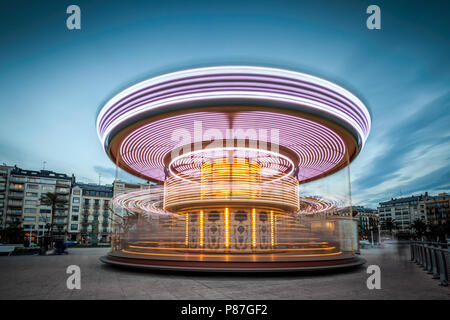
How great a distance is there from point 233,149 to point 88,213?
8324 centimetres

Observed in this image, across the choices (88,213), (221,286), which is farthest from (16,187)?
(221,286)

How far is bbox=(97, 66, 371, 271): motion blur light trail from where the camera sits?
37.0ft

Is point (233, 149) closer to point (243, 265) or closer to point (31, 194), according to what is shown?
point (243, 265)

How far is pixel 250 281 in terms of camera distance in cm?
991

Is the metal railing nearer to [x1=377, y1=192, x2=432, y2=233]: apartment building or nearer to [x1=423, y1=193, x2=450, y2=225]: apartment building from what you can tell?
[x1=423, y1=193, x2=450, y2=225]: apartment building

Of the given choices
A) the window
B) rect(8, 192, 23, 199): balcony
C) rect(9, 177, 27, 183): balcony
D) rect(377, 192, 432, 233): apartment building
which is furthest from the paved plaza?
rect(377, 192, 432, 233): apartment building

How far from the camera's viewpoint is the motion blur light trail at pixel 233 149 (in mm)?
11266

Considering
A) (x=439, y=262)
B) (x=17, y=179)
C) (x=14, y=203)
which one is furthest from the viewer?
(x=17, y=179)

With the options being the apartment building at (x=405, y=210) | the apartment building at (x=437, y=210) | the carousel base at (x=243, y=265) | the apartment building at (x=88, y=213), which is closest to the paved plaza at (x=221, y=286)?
the carousel base at (x=243, y=265)

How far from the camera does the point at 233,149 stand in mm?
15312

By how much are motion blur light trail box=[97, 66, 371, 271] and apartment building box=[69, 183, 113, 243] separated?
73031 millimetres
